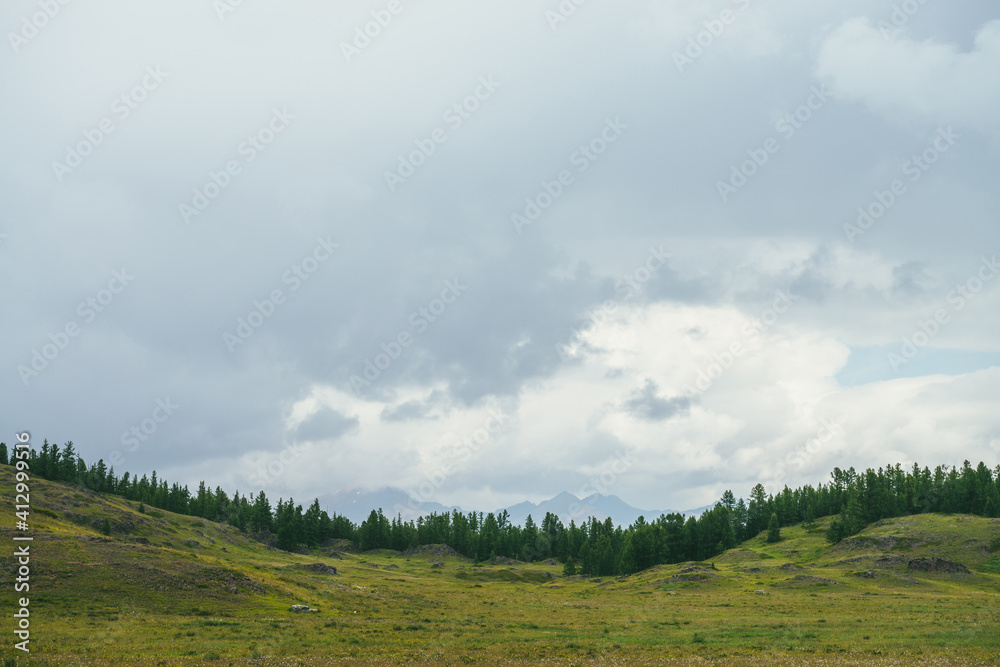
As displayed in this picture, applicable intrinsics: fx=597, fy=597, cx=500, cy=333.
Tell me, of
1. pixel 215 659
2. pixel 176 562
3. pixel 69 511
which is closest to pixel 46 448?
pixel 69 511

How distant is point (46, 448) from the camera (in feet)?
632

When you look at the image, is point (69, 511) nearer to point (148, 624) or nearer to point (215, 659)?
point (148, 624)

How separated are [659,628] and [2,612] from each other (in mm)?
59855

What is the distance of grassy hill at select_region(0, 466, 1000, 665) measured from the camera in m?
40.3

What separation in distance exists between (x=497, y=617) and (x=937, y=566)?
327 feet

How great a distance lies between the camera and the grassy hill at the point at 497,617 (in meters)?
40.3

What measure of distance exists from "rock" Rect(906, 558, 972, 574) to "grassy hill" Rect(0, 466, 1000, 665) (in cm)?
35

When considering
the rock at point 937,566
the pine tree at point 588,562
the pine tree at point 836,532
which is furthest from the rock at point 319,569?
the pine tree at point 836,532

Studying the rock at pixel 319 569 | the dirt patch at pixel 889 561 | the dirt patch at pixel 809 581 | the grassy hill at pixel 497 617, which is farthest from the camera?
the rock at pixel 319 569

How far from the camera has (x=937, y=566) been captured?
11694cm

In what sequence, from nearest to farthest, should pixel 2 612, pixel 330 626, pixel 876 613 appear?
pixel 2 612 < pixel 330 626 < pixel 876 613

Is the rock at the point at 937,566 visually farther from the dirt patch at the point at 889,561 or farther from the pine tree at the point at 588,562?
the pine tree at the point at 588,562

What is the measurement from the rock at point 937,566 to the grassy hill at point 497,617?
352 millimetres

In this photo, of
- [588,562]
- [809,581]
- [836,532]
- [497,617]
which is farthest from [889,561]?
[497,617]
